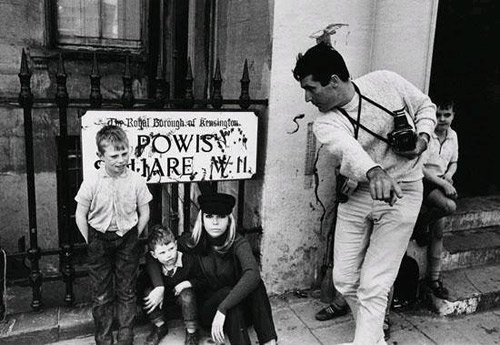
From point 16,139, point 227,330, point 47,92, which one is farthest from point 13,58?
point 227,330

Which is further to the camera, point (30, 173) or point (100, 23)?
point (100, 23)

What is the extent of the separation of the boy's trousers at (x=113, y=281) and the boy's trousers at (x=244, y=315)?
495 mm

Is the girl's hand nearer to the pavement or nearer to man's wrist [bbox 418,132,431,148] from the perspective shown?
the pavement

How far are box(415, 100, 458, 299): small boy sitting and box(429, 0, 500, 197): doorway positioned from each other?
1.44m

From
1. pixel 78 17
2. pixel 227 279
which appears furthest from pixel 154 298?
pixel 78 17

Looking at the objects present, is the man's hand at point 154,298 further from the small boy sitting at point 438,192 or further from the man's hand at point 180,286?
the small boy sitting at point 438,192

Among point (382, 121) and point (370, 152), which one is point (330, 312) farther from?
point (382, 121)

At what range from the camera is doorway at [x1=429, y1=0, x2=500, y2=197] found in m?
5.36

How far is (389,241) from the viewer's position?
3143mm

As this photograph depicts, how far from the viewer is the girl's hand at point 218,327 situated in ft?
10.2

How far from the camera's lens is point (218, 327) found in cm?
312

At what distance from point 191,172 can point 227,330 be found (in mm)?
1163

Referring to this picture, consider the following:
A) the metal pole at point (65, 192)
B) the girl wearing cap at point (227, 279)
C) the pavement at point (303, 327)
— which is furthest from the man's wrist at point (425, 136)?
the metal pole at point (65, 192)

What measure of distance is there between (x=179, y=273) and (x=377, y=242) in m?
1.33
